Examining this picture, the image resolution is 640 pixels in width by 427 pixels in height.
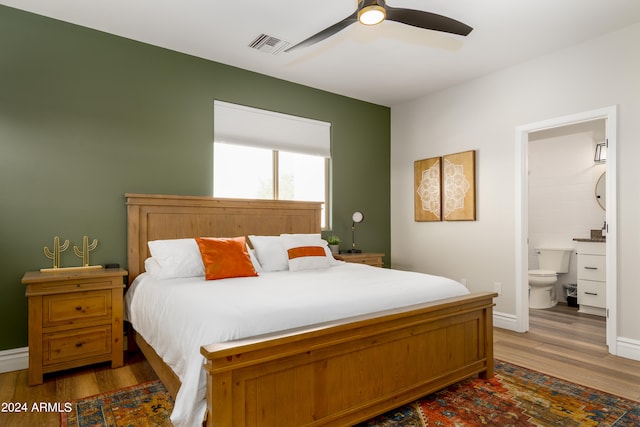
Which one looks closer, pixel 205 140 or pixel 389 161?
pixel 205 140

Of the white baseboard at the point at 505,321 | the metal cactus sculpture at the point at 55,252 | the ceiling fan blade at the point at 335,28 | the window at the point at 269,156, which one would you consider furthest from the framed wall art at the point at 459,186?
the metal cactus sculpture at the point at 55,252

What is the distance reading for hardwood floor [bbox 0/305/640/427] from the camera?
8.09ft

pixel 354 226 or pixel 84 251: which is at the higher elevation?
pixel 354 226

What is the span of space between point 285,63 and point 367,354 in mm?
3059

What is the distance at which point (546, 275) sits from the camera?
501 centimetres

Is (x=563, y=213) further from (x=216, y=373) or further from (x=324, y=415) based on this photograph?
(x=216, y=373)

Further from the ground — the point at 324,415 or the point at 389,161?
the point at 389,161

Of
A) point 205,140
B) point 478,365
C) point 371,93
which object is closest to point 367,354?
point 478,365

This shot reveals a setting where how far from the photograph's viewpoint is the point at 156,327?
239 centimetres

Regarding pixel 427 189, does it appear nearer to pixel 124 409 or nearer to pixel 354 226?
pixel 354 226

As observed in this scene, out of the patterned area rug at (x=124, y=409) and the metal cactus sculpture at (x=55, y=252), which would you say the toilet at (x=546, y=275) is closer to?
the patterned area rug at (x=124, y=409)

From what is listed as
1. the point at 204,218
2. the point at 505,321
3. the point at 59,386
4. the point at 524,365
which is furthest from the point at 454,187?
the point at 59,386

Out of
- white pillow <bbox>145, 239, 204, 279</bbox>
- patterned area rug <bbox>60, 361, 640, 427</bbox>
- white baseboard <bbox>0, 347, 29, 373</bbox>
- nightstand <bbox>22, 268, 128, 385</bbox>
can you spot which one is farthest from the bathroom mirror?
white baseboard <bbox>0, 347, 29, 373</bbox>

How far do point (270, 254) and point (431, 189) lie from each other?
2.38 metres
